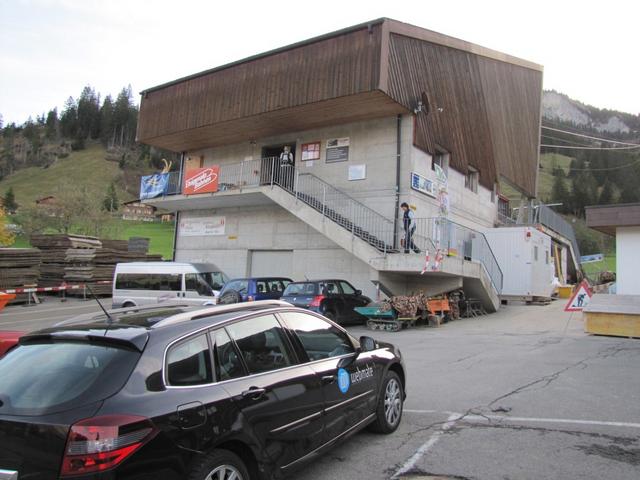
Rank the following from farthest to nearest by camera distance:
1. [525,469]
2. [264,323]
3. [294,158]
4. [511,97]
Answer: [511,97] < [294,158] < [525,469] < [264,323]

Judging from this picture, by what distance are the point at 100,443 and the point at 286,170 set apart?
19.2 metres

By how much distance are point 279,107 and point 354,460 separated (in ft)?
55.7

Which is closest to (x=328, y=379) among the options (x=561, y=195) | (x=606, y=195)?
(x=606, y=195)

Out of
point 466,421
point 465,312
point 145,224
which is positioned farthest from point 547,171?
point 466,421

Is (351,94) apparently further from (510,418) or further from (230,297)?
(510,418)

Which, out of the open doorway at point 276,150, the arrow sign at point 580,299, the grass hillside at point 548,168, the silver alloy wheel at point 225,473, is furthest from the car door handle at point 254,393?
the grass hillside at point 548,168

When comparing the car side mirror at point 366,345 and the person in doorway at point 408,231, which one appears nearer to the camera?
the car side mirror at point 366,345

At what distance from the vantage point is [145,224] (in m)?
87.1

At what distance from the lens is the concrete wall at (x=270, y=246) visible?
19766 mm

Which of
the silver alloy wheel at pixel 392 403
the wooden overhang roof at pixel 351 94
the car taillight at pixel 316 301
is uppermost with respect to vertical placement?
the wooden overhang roof at pixel 351 94

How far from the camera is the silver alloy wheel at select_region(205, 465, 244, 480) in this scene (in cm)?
284

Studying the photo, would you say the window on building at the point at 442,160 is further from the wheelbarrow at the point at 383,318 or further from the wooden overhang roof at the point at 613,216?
the wheelbarrow at the point at 383,318

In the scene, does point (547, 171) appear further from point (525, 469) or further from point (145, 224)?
point (525, 469)

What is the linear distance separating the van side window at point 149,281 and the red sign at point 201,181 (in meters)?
5.19
